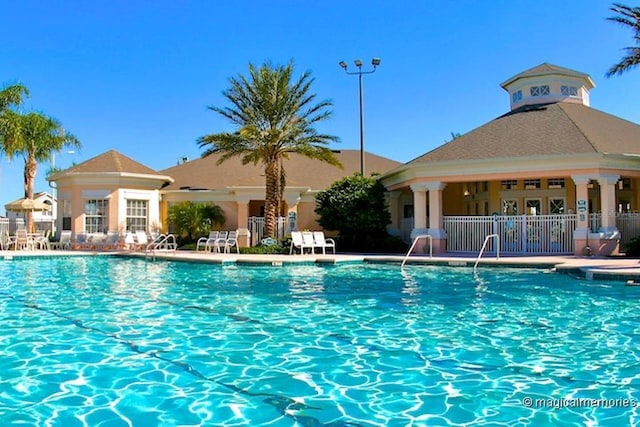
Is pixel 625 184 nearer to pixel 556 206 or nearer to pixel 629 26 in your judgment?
pixel 556 206

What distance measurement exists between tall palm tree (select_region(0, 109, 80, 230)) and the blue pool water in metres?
18.0

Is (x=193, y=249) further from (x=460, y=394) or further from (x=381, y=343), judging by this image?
(x=460, y=394)

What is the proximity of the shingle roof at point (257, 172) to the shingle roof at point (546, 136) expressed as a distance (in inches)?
307

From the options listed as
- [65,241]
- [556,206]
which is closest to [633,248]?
[556,206]

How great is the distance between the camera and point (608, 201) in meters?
20.8

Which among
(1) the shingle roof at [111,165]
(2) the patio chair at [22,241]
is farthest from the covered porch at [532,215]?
(2) the patio chair at [22,241]

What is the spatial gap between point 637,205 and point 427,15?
45.4 feet

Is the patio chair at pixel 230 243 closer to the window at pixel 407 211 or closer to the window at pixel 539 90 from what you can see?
the window at pixel 407 211

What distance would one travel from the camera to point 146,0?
18.9 meters

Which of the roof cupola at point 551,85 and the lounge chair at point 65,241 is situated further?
the roof cupola at point 551,85

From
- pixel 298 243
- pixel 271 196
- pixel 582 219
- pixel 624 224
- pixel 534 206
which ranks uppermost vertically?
pixel 271 196

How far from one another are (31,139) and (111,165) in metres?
5.00

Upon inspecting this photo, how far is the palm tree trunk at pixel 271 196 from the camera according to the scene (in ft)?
80.4

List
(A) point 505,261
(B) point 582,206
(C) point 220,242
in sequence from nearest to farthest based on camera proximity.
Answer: (A) point 505,261 < (B) point 582,206 < (C) point 220,242
